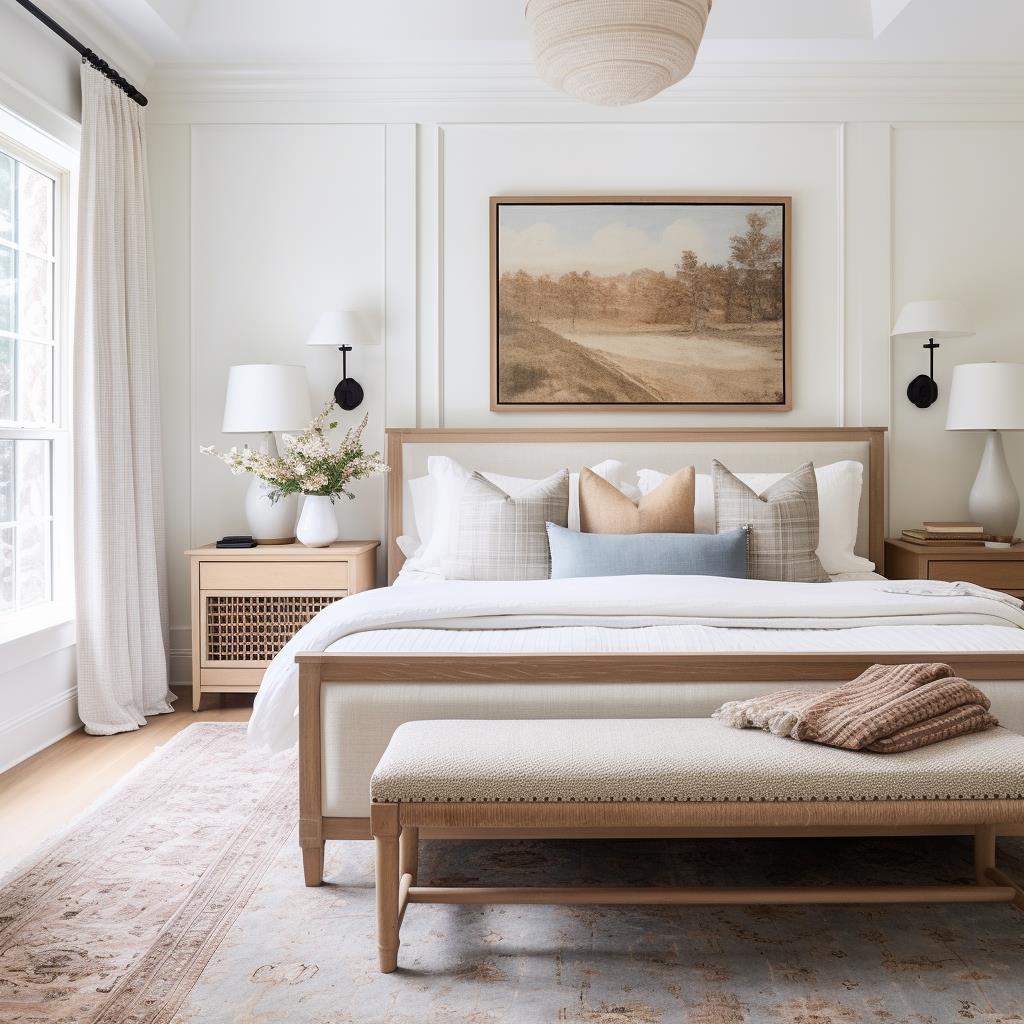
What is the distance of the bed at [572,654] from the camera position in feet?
7.36

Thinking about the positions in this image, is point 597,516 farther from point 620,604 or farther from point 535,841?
point 535,841

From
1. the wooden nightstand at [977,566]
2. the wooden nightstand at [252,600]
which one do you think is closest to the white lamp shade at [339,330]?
the wooden nightstand at [252,600]

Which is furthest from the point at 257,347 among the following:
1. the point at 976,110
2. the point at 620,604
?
the point at 976,110

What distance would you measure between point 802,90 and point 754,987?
3758 millimetres

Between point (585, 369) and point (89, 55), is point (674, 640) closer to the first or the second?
point (585, 369)

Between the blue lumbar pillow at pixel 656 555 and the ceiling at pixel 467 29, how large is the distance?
2.18 m

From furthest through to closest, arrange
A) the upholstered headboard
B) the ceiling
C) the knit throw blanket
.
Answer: the upholstered headboard < the ceiling < the knit throw blanket

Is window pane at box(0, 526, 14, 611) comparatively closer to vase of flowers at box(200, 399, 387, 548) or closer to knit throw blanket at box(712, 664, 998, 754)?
vase of flowers at box(200, 399, 387, 548)

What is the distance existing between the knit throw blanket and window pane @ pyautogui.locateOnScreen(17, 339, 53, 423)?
2857mm

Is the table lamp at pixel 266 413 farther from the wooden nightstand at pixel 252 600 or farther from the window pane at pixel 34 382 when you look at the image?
the window pane at pixel 34 382

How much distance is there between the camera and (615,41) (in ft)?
7.48

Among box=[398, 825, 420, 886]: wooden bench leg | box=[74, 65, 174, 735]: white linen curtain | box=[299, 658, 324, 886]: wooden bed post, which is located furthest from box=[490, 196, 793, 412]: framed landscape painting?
box=[398, 825, 420, 886]: wooden bench leg

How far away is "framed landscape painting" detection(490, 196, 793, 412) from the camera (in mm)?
4262

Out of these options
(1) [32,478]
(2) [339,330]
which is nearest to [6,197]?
(1) [32,478]
